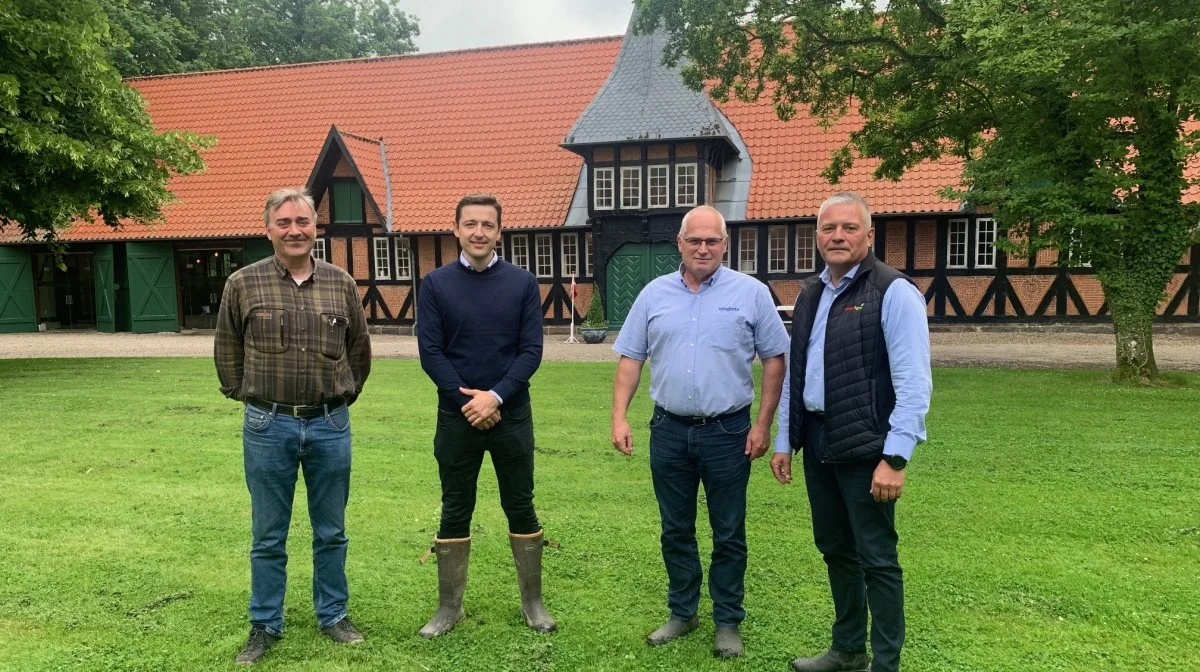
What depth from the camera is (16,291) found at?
22703 millimetres

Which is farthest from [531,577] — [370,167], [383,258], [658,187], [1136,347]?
[370,167]

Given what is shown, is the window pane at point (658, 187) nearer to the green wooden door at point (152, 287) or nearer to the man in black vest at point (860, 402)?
the green wooden door at point (152, 287)

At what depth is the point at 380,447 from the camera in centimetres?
762

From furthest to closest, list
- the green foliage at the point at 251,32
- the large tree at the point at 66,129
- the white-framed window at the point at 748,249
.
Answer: the green foliage at the point at 251,32
the white-framed window at the point at 748,249
the large tree at the point at 66,129

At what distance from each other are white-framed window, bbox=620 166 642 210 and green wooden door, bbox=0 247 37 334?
1659 centimetres

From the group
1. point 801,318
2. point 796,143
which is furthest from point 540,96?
point 801,318

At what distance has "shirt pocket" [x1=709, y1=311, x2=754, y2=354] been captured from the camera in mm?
3496

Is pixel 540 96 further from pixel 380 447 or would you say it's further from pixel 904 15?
pixel 380 447

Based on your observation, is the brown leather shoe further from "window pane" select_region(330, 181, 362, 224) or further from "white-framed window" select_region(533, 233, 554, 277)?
"window pane" select_region(330, 181, 362, 224)

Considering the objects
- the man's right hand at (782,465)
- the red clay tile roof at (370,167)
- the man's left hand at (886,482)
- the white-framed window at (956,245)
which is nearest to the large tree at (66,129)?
the red clay tile roof at (370,167)

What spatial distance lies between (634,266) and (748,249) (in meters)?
2.68

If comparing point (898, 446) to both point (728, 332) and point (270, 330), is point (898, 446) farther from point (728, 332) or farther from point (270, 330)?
point (270, 330)

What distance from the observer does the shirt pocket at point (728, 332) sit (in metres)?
3.50

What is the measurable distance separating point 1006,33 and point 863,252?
7842mm
